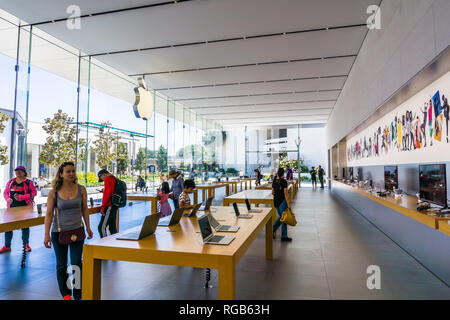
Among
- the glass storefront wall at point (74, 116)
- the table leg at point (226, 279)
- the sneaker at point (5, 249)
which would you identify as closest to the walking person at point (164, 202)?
the sneaker at point (5, 249)

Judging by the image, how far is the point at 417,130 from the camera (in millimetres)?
4781

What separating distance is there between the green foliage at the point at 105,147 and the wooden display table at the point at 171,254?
825 cm

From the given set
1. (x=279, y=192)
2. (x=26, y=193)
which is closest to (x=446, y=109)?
(x=279, y=192)

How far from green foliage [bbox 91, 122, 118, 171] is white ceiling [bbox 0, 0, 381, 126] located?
2522mm

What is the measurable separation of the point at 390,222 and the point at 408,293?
2.58 meters

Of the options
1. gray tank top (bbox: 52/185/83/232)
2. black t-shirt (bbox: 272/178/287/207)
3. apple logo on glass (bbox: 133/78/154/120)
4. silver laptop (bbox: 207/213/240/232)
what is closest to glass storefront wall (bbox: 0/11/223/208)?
apple logo on glass (bbox: 133/78/154/120)

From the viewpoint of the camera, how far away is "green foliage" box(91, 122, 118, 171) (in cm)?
974

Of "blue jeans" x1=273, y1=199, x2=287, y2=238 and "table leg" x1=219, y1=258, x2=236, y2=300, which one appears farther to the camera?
"blue jeans" x1=273, y1=199, x2=287, y2=238

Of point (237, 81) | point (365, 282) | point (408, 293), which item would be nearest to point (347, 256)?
point (365, 282)

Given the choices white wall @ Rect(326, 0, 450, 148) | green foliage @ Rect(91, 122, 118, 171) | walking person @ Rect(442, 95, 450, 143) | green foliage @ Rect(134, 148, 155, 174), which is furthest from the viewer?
green foliage @ Rect(134, 148, 155, 174)

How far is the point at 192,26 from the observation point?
6.05 metres

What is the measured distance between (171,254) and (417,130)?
16.5 ft

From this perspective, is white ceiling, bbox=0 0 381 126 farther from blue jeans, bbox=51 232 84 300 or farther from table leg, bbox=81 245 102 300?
table leg, bbox=81 245 102 300

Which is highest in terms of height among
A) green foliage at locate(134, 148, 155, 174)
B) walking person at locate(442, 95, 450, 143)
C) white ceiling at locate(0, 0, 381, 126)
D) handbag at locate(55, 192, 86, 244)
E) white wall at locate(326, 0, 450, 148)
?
white ceiling at locate(0, 0, 381, 126)
